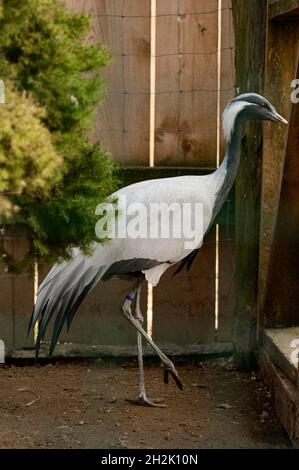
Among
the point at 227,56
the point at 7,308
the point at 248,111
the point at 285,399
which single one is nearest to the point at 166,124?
the point at 227,56

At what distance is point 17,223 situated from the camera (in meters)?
4.62

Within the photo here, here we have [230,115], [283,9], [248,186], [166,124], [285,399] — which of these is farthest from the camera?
[166,124]

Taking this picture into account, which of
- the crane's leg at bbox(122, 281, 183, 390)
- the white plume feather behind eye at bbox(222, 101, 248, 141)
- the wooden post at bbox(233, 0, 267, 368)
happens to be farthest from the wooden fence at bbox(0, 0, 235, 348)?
the crane's leg at bbox(122, 281, 183, 390)

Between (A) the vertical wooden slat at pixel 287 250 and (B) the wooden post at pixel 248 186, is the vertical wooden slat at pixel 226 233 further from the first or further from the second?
(A) the vertical wooden slat at pixel 287 250

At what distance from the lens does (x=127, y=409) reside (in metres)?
4.22

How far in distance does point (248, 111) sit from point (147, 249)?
825mm

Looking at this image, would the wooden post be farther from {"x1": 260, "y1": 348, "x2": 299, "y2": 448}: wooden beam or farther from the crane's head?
{"x1": 260, "y1": 348, "x2": 299, "y2": 448}: wooden beam

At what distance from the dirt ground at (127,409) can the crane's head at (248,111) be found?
1.29 m

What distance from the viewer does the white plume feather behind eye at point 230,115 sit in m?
4.30

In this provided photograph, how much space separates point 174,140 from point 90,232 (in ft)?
7.35

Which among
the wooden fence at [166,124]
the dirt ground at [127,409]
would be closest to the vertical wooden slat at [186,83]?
the wooden fence at [166,124]

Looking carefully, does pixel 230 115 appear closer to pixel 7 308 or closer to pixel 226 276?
pixel 226 276
